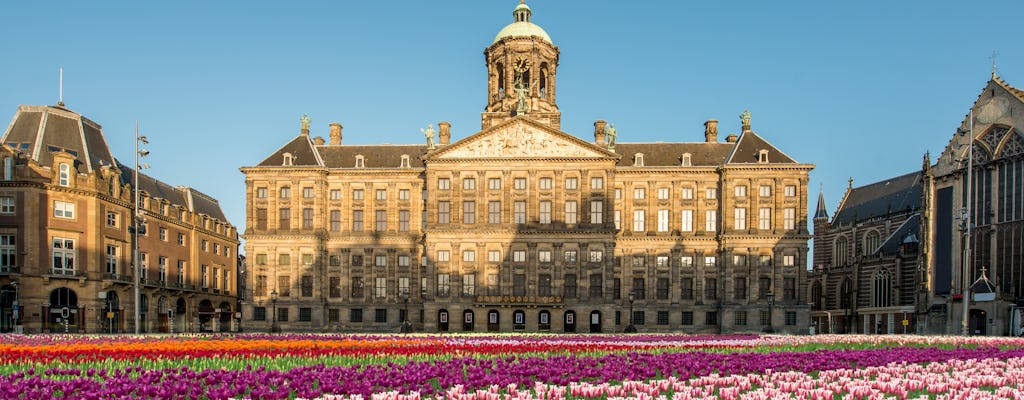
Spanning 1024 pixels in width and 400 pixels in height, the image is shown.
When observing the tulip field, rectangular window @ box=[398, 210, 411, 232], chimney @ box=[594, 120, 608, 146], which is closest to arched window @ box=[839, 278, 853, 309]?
chimney @ box=[594, 120, 608, 146]

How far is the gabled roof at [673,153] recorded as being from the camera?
255 ft

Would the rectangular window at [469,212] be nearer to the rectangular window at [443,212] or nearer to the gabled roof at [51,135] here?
the rectangular window at [443,212]

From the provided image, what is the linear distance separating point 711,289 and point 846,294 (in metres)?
34.1

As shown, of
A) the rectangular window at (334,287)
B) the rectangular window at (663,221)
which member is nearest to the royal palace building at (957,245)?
the rectangular window at (663,221)

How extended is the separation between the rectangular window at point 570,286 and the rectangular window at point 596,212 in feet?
16.8

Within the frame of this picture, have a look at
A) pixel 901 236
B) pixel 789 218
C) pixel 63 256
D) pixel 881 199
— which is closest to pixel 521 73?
pixel 789 218

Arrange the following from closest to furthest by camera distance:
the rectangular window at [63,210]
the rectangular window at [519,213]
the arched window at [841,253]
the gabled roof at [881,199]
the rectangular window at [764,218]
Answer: the rectangular window at [63,210] → the rectangular window at [519,213] → the rectangular window at [764,218] → the gabled roof at [881,199] → the arched window at [841,253]

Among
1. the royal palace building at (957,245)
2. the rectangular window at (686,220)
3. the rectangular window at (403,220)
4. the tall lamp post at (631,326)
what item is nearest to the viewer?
the tall lamp post at (631,326)

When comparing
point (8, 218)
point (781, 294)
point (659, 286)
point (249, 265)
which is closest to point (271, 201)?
point (249, 265)

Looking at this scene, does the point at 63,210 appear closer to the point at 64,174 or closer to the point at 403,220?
the point at 64,174

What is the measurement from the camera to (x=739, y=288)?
245ft

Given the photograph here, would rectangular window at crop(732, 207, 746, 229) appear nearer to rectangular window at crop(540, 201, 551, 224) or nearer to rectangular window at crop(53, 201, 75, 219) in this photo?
rectangular window at crop(540, 201, 551, 224)

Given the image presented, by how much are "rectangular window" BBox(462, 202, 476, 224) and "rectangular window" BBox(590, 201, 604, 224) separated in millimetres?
10361

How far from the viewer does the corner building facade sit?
72.5 meters
